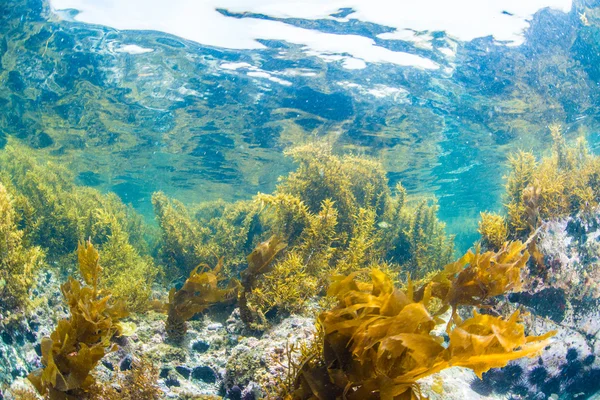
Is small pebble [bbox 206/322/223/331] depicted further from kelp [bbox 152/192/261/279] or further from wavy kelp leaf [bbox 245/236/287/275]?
kelp [bbox 152/192/261/279]

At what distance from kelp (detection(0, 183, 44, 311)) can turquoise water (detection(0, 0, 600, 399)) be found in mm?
3710

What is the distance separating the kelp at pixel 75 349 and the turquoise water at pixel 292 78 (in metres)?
5.93

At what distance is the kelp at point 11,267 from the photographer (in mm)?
4102

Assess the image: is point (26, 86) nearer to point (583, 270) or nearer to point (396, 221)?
point (396, 221)

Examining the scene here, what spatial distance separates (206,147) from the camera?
19078 mm

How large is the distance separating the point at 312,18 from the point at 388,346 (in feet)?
32.3

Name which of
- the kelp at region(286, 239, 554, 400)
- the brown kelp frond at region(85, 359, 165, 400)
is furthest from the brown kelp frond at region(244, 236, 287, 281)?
the kelp at region(286, 239, 554, 400)

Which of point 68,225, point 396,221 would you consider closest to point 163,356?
point 68,225

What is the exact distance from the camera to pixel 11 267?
13.9ft

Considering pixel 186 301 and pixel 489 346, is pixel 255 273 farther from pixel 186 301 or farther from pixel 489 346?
pixel 489 346

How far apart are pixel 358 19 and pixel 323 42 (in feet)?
4.37

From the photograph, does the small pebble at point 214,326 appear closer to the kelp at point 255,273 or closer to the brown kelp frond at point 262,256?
the kelp at point 255,273

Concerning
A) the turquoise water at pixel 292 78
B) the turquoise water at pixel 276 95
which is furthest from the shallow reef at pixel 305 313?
the turquoise water at pixel 276 95

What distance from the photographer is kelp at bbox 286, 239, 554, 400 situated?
1.94m
